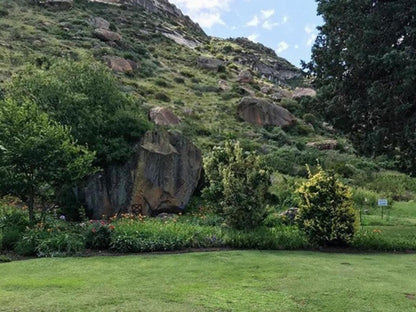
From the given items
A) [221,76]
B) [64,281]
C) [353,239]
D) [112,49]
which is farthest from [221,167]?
[221,76]

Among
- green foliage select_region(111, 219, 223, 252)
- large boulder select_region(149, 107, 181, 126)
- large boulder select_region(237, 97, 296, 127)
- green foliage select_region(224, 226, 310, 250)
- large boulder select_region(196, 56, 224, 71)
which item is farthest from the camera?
large boulder select_region(196, 56, 224, 71)

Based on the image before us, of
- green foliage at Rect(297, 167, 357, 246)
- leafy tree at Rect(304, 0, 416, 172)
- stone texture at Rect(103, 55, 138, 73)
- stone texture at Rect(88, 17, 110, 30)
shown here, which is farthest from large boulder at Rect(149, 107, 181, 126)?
stone texture at Rect(88, 17, 110, 30)

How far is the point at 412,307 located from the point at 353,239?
21.2 ft

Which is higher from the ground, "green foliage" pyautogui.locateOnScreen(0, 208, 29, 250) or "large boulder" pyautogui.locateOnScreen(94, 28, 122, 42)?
"large boulder" pyautogui.locateOnScreen(94, 28, 122, 42)

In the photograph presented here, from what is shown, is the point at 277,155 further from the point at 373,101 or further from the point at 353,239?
the point at 353,239

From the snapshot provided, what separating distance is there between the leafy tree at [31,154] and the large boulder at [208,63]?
53292 millimetres

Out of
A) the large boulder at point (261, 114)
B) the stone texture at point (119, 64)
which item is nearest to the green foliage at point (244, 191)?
the large boulder at point (261, 114)

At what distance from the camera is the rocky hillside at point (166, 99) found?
18.5m

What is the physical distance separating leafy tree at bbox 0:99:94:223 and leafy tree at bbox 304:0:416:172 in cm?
978

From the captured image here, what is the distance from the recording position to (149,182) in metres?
18.3

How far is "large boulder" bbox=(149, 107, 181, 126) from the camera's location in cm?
3423

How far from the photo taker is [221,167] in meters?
14.6

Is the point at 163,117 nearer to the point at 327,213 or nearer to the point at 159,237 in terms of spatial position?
the point at 159,237

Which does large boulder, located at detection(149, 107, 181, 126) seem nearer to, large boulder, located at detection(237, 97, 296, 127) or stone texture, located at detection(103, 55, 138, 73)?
large boulder, located at detection(237, 97, 296, 127)
